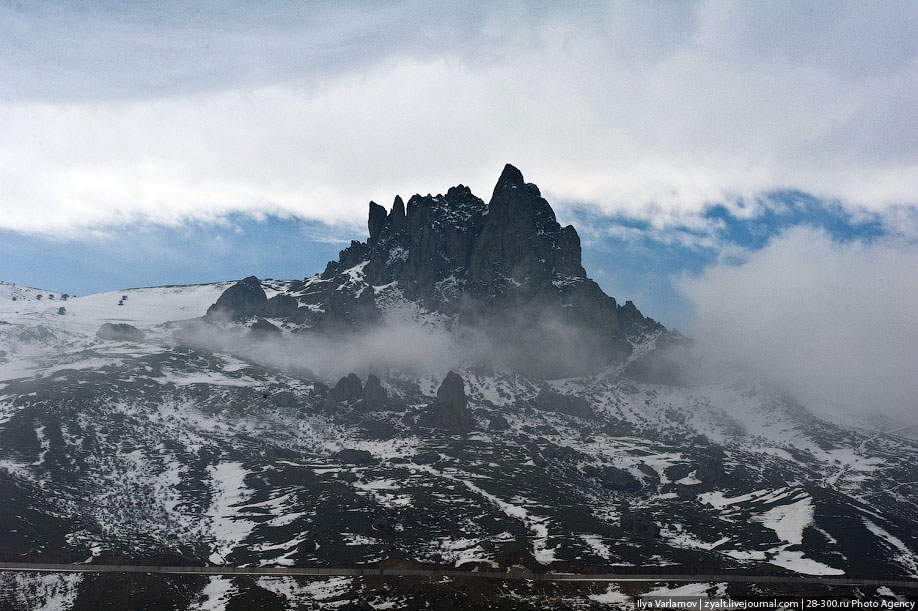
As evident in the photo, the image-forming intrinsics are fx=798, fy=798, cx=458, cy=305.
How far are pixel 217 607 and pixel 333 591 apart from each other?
27.6 meters

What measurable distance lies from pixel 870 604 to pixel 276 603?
468ft

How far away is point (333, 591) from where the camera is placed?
197625 mm

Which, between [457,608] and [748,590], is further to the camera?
[748,590]

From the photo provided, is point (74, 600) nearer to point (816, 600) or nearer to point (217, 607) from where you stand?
point (217, 607)

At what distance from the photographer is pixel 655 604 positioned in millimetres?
193250

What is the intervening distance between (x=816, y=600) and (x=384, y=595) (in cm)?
10473

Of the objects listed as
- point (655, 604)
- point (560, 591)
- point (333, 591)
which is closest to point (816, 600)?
point (655, 604)

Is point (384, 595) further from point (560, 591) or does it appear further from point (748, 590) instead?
point (748, 590)

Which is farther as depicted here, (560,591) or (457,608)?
(560,591)

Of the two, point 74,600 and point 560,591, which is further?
point 560,591

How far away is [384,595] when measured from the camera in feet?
638

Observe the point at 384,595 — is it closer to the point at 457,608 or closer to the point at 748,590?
the point at 457,608

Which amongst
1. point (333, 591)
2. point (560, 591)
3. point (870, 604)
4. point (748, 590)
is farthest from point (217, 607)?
point (870, 604)

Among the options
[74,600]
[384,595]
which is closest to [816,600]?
[384,595]
